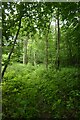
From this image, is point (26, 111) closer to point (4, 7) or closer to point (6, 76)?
point (6, 76)

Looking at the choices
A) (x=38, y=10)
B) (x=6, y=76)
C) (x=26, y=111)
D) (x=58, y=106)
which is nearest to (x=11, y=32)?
→ (x=38, y=10)

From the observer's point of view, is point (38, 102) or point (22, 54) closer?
point (22, 54)

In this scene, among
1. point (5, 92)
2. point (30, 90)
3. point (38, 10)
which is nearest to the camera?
point (38, 10)

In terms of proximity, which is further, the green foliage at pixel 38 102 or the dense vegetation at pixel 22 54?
the green foliage at pixel 38 102

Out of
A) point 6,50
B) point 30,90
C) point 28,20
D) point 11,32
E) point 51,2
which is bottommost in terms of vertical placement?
point 30,90

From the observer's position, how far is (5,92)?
4.86 meters

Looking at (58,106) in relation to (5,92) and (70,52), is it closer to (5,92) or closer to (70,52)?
(5,92)

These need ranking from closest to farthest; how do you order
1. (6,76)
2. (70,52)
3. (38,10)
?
(38,10) < (6,76) < (70,52)

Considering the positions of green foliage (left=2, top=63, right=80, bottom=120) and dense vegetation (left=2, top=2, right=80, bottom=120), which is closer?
dense vegetation (left=2, top=2, right=80, bottom=120)

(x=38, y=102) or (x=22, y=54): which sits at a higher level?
(x=22, y=54)

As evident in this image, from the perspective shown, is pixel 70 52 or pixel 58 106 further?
pixel 70 52

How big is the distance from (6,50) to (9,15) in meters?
0.71

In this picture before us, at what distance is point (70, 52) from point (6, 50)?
8.38 m

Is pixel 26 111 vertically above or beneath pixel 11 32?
beneath
